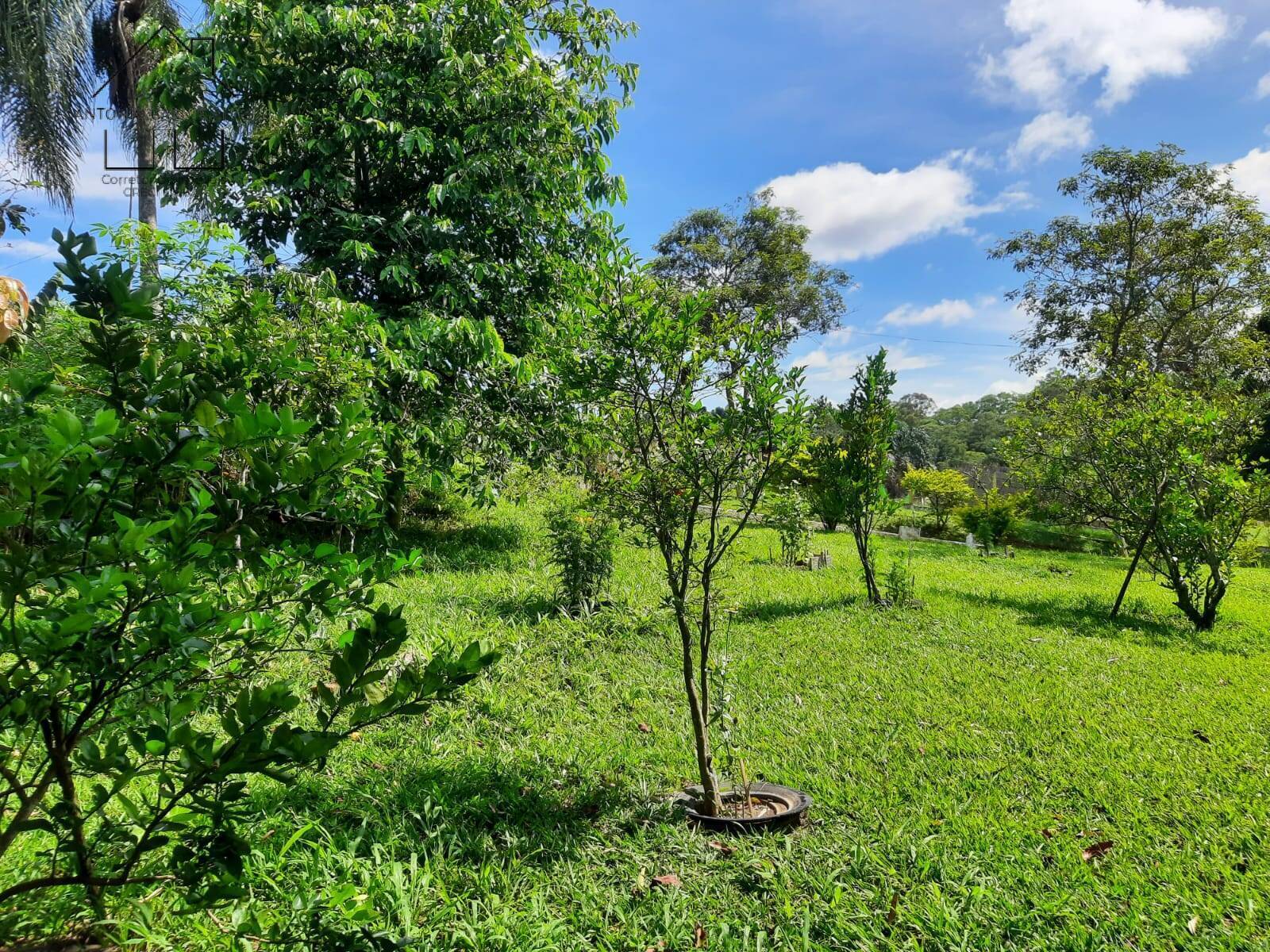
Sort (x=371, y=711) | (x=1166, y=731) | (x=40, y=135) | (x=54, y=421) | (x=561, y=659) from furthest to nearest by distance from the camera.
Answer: (x=40, y=135) → (x=561, y=659) → (x=1166, y=731) → (x=371, y=711) → (x=54, y=421)

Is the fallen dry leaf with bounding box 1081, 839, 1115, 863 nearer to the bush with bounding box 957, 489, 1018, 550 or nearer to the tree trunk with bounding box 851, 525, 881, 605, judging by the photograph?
the tree trunk with bounding box 851, 525, 881, 605

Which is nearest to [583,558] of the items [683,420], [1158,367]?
[683,420]

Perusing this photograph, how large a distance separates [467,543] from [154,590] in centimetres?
763

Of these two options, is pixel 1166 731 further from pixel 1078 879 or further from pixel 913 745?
pixel 1078 879

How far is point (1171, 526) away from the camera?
21.8ft

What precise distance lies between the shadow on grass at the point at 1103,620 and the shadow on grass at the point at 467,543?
544 centimetres

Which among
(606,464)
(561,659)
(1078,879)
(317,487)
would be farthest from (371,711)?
(561,659)

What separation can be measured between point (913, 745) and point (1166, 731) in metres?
1.60

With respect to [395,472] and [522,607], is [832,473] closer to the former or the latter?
[522,607]

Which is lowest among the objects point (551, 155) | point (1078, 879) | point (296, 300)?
point (1078, 879)

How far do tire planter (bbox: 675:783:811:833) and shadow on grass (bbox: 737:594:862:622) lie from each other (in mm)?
3080

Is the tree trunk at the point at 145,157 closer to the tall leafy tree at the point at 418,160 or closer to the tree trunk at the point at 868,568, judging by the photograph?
the tall leafy tree at the point at 418,160

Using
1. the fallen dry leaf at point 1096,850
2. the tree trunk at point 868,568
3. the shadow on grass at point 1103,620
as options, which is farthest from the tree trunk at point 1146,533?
the fallen dry leaf at point 1096,850

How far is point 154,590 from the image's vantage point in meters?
1.00
